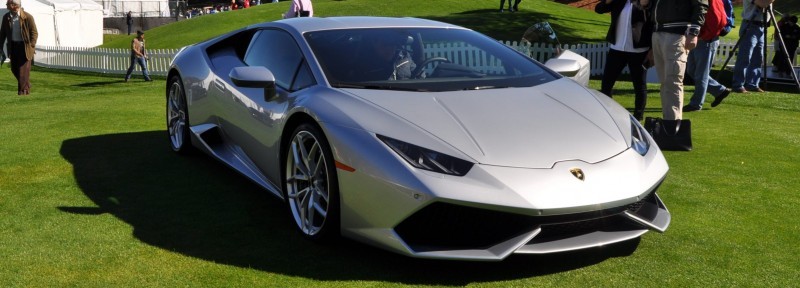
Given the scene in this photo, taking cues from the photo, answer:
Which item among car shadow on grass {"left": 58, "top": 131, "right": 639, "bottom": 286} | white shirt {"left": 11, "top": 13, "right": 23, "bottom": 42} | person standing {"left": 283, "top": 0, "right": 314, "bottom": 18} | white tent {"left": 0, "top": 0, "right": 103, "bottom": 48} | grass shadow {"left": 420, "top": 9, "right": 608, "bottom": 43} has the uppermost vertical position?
person standing {"left": 283, "top": 0, "right": 314, "bottom": 18}

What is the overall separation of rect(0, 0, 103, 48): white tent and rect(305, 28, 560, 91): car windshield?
1217 inches

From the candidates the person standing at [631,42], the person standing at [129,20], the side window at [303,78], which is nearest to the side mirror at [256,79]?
the side window at [303,78]

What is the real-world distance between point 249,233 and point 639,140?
85.9 inches

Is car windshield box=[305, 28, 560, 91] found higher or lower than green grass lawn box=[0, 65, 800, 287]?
higher

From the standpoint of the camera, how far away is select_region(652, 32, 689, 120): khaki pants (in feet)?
27.6

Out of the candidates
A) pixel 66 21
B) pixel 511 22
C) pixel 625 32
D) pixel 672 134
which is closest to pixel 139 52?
pixel 511 22

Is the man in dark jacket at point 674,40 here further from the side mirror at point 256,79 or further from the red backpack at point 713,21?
the side mirror at point 256,79

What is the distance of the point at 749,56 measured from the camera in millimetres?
13461

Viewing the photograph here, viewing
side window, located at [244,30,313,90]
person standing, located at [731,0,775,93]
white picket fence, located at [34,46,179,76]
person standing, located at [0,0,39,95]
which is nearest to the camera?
side window, located at [244,30,313,90]

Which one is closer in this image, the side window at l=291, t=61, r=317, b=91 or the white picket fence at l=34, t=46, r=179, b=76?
the side window at l=291, t=61, r=317, b=91

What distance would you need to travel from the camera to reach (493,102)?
189 inches

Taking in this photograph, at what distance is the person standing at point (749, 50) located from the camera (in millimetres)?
13336

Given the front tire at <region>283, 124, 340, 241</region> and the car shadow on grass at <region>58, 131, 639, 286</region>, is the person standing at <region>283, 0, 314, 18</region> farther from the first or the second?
the front tire at <region>283, 124, 340, 241</region>

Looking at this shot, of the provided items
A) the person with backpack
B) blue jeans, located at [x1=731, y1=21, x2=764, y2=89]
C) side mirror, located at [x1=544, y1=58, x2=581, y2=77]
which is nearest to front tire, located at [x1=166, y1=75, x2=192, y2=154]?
side mirror, located at [x1=544, y1=58, x2=581, y2=77]
